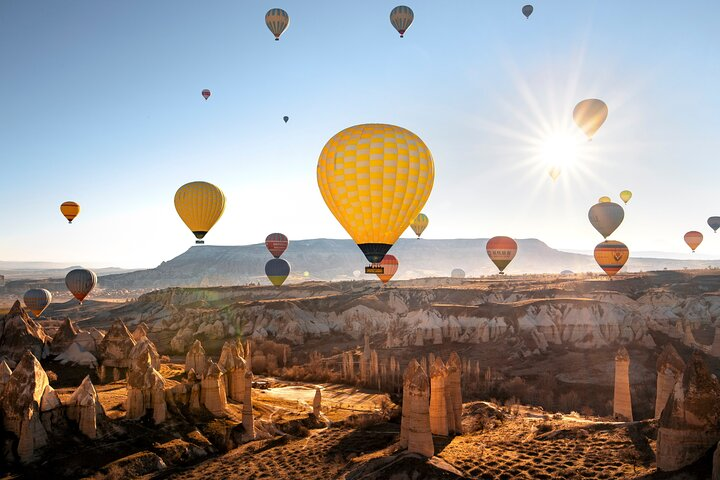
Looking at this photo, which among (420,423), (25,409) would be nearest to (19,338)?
(25,409)

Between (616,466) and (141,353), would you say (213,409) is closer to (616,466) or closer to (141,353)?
(141,353)

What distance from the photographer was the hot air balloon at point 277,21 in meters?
59.6

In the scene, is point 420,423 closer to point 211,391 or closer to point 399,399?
point 211,391

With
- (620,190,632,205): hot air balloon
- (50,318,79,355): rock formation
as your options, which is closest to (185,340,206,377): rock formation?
(50,318,79,355): rock formation

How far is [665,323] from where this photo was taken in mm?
67250

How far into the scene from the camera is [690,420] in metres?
18.6

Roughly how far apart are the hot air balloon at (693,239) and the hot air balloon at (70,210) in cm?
13234

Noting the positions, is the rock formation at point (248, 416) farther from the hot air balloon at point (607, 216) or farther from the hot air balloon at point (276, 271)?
the hot air balloon at point (276, 271)

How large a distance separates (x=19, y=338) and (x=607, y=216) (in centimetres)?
7127

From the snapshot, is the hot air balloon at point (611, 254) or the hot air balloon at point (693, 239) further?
the hot air balloon at point (693, 239)

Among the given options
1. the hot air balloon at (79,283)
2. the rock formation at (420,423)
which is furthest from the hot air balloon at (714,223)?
the hot air balloon at (79,283)

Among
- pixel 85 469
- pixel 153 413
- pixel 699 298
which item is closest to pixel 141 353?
pixel 153 413

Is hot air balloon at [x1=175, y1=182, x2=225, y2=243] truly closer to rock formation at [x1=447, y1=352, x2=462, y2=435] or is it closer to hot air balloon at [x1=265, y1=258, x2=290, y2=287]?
rock formation at [x1=447, y1=352, x2=462, y2=435]

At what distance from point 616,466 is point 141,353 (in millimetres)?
25976
